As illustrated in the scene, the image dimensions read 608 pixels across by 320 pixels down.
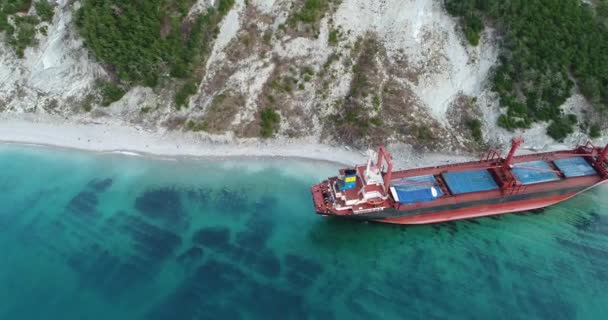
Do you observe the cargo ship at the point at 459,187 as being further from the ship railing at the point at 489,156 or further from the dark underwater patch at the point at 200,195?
the dark underwater patch at the point at 200,195

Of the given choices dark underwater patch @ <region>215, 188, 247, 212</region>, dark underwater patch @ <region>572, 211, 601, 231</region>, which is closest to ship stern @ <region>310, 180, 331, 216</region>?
dark underwater patch @ <region>215, 188, 247, 212</region>

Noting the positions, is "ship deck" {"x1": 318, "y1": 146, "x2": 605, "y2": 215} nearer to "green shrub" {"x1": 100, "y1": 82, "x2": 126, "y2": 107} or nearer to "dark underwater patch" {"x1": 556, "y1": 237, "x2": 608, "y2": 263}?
"dark underwater patch" {"x1": 556, "y1": 237, "x2": 608, "y2": 263}

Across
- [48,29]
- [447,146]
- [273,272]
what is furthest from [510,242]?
[48,29]

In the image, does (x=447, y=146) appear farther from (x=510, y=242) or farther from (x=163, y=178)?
(x=163, y=178)

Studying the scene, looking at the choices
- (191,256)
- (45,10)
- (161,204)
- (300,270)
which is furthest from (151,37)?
(300,270)

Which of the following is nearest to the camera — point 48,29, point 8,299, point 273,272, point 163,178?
point 8,299

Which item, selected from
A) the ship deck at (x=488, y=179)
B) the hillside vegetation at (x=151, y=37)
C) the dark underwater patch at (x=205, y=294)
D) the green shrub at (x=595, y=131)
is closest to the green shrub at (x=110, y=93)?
the hillside vegetation at (x=151, y=37)
